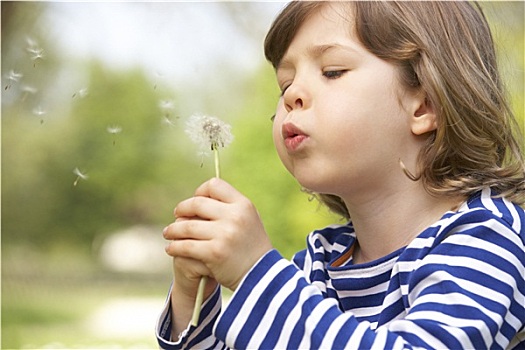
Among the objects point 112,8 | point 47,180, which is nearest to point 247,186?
point 112,8

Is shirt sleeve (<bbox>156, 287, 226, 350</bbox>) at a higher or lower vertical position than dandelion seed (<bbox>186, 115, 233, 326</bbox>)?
lower

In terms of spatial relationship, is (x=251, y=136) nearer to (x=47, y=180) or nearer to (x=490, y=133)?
(x=490, y=133)

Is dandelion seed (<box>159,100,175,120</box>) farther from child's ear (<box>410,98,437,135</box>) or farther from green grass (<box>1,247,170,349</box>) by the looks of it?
green grass (<box>1,247,170,349</box>)

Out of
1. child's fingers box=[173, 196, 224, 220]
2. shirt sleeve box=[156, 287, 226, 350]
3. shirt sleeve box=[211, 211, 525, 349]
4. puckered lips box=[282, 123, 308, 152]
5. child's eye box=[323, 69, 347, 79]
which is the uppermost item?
child's eye box=[323, 69, 347, 79]

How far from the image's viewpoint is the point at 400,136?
36.0 inches

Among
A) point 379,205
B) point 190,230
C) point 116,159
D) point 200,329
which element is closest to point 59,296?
point 116,159

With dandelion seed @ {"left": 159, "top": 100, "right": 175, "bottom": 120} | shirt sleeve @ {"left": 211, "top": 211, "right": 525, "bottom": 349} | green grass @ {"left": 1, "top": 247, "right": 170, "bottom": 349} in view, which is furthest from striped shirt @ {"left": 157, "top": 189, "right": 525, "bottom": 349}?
green grass @ {"left": 1, "top": 247, "right": 170, "bottom": 349}

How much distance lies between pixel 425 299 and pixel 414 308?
1cm

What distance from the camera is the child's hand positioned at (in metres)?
0.74

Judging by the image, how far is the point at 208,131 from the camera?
854 millimetres

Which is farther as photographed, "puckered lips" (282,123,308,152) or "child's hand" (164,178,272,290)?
"puckered lips" (282,123,308,152)

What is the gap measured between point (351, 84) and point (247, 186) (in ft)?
14.0

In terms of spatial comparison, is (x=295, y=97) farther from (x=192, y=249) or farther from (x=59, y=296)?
(x=59, y=296)

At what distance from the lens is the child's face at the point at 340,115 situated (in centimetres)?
86
